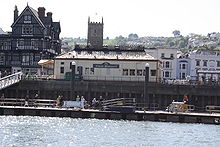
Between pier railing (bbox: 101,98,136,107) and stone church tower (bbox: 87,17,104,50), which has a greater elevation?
stone church tower (bbox: 87,17,104,50)

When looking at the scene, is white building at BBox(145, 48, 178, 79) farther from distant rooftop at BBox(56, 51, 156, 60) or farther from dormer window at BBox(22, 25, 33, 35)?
distant rooftop at BBox(56, 51, 156, 60)

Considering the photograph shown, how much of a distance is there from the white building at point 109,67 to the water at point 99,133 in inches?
952

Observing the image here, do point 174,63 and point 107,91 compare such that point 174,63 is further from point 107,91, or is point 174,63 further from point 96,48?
point 107,91

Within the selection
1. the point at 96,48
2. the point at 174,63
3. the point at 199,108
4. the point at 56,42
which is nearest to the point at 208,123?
the point at 199,108

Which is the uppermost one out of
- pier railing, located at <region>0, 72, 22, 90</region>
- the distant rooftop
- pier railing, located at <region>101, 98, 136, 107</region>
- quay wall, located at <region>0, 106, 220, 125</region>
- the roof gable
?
the roof gable

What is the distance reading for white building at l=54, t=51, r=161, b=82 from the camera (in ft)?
287

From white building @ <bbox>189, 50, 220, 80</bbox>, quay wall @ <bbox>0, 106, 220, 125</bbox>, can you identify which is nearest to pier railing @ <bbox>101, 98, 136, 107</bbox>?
quay wall @ <bbox>0, 106, 220, 125</bbox>

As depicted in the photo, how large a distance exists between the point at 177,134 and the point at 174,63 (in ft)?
223

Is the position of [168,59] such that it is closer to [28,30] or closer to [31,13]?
[28,30]

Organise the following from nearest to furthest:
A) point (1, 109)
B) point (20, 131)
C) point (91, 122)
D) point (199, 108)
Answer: point (20, 131) → point (91, 122) → point (1, 109) → point (199, 108)

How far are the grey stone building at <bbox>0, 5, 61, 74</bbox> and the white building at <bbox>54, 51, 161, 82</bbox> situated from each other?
1061 inches

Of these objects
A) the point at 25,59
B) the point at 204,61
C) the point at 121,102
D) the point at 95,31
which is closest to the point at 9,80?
the point at 121,102

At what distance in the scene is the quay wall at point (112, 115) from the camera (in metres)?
63.9

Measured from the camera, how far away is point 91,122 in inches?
2415
